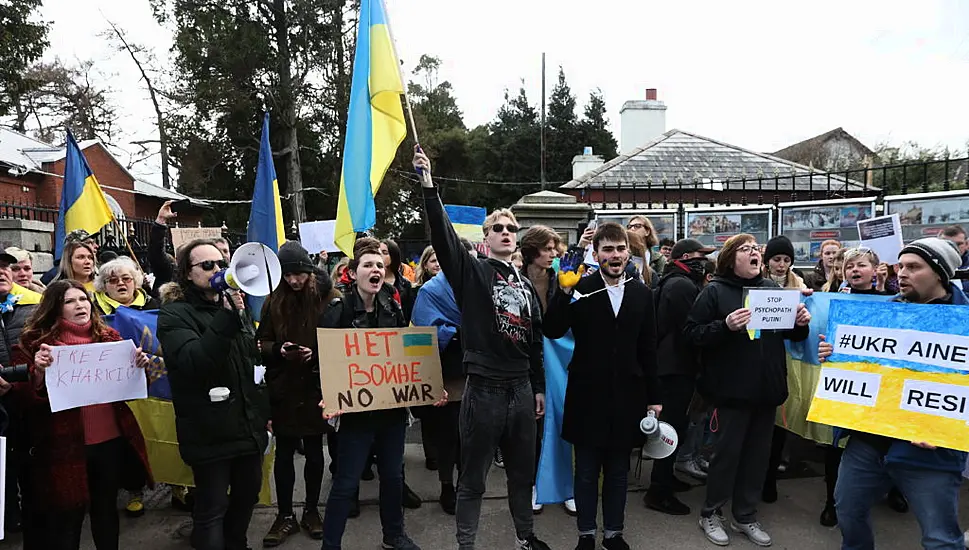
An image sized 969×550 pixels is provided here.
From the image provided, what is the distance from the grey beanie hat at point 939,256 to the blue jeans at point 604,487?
1.87m

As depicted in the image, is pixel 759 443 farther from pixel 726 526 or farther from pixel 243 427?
pixel 243 427

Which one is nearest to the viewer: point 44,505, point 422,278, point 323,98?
point 44,505

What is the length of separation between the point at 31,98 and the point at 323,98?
1573 cm

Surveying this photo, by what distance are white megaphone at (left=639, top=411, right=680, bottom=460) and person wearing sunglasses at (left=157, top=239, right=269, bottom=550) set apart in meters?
2.24

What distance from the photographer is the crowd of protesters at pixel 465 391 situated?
293 cm

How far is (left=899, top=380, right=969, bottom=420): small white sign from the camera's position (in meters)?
2.70

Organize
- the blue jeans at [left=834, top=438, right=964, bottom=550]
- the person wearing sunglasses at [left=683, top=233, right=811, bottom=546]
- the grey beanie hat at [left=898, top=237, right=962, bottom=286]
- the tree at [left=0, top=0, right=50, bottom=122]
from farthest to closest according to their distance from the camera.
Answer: the tree at [left=0, top=0, right=50, bottom=122], the person wearing sunglasses at [left=683, top=233, right=811, bottom=546], the grey beanie hat at [left=898, top=237, right=962, bottom=286], the blue jeans at [left=834, top=438, right=964, bottom=550]

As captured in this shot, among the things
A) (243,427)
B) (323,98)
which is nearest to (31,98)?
(323,98)

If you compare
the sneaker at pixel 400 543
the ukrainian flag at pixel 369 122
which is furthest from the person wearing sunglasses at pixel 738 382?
the ukrainian flag at pixel 369 122

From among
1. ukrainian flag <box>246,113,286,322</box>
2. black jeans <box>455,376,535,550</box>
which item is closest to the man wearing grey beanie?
black jeans <box>455,376,535,550</box>

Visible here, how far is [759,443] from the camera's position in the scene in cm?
386

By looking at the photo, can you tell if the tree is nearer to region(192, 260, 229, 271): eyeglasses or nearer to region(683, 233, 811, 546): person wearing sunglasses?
region(192, 260, 229, 271): eyeglasses

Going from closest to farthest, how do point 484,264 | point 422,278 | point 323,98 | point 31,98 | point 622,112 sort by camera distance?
point 484,264
point 422,278
point 622,112
point 323,98
point 31,98

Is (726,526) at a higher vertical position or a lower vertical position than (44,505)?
lower
